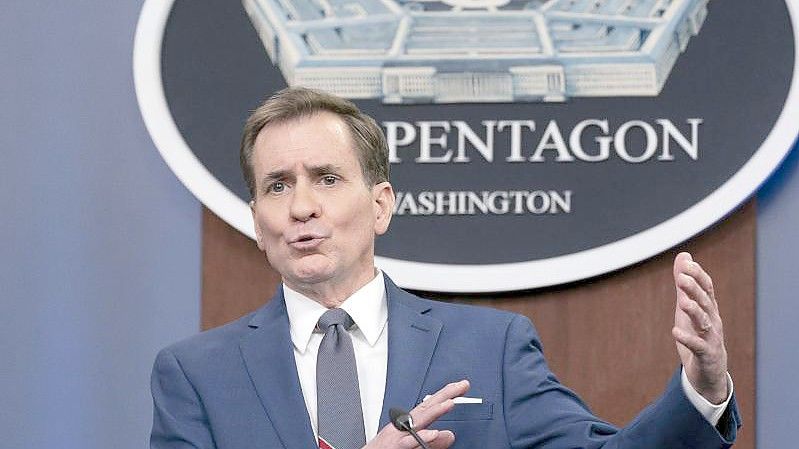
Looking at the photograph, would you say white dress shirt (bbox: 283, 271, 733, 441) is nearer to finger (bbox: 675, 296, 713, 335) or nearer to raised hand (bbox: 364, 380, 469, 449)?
raised hand (bbox: 364, 380, 469, 449)

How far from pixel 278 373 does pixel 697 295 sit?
70cm

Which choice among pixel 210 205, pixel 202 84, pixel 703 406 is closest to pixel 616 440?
pixel 703 406

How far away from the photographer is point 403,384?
2043mm

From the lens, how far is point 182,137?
278 centimetres

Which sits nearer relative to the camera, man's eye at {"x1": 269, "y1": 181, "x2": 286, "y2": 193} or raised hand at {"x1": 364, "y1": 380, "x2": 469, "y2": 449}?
raised hand at {"x1": 364, "y1": 380, "x2": 469, "y2": 449}

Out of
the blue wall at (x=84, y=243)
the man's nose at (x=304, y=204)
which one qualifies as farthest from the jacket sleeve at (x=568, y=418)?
the blue wall at (x=84, y=243)

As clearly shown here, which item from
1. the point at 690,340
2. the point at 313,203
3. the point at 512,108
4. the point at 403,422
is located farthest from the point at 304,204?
the point at 512,108

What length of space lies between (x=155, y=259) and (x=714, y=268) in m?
1.13

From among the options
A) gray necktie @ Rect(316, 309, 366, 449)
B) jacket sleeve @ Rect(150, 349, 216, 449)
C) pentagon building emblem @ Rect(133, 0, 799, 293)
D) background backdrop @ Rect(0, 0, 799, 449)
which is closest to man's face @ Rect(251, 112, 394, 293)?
gray necktie @ Rect(316, 309, 366, 449)

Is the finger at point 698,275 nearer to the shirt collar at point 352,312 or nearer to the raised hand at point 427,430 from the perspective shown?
the raised hand at point 427,430

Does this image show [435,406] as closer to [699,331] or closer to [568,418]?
[568,418]

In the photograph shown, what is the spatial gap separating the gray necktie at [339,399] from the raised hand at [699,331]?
19.9 inches

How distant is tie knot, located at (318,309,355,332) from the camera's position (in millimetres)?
2096

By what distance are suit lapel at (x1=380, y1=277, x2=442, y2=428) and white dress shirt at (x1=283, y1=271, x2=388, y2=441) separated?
0.02 meters
